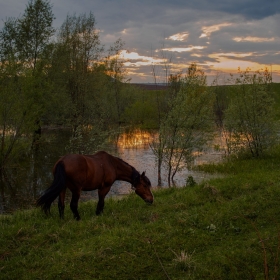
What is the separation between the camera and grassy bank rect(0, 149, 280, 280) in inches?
186

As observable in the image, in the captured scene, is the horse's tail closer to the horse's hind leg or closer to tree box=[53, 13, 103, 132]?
the horse's hind leg

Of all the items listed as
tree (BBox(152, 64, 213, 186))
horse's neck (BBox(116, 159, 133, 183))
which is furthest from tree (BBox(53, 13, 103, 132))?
horse's neck (BBox(116, 159, 133, 183))

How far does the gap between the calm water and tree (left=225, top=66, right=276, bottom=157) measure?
9.72 feet

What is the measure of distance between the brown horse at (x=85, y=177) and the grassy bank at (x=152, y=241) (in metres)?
0.40

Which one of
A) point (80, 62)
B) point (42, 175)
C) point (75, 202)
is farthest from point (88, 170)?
point (80, 62)

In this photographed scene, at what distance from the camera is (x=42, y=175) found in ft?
51.1

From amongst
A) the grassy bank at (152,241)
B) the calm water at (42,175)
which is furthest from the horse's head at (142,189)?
the calm water at (42,175)

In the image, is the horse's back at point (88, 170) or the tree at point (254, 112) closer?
the horse's back at point (88, 170)

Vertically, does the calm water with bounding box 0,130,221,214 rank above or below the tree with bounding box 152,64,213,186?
below

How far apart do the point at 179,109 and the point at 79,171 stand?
27.1ft

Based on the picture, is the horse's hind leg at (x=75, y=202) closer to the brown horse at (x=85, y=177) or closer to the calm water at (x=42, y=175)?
the brown horse at (x=85, y=177)

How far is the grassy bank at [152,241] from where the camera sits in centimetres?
473

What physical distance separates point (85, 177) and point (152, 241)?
244 cm

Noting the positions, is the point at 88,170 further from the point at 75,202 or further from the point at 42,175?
the point at 42,175
